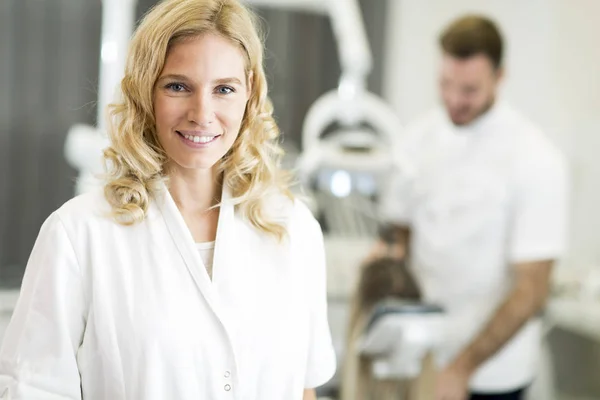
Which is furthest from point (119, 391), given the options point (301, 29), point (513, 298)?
point (301, 29)

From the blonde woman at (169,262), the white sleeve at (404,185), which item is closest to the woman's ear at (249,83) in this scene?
the blonde woman at (169,262)

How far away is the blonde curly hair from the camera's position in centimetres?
93

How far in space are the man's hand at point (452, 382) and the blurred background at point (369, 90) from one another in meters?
0.53

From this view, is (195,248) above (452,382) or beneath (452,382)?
above

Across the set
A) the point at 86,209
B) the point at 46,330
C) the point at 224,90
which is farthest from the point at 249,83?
the point at 46,330

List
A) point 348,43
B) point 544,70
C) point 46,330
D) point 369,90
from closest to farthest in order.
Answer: point 46,330
point 348,43
point 544,70
point 369,90

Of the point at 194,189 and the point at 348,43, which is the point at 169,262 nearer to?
the point at 194,189

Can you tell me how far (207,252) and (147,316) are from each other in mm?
126

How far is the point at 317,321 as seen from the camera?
1.08 metres

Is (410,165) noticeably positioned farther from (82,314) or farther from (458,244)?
(82,314)

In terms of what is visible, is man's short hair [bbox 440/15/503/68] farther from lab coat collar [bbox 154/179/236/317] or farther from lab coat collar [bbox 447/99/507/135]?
lab coat collar [bbox 154/179/236/317]

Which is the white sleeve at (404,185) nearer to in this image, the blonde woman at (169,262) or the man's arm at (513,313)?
the man's arm at (513,313)

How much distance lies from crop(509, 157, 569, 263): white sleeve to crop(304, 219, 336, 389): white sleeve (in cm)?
98

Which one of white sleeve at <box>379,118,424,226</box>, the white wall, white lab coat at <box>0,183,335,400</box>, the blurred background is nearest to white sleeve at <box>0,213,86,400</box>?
white lab coat at <box>0,183,335,400</box>
